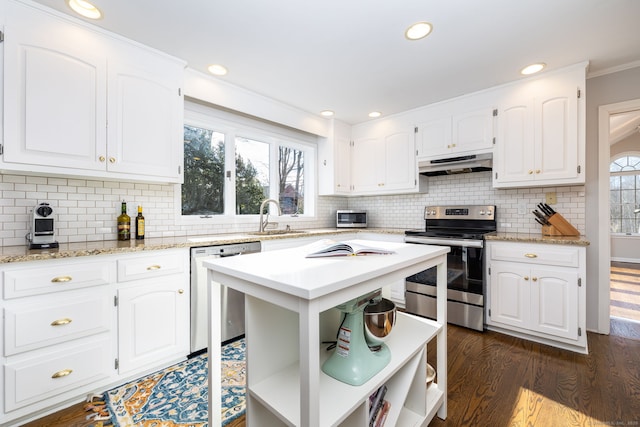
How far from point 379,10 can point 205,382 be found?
2.61 metres

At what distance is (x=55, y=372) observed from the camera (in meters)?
1.53

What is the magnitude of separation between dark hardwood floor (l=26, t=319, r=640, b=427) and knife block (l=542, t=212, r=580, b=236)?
943 millimetres

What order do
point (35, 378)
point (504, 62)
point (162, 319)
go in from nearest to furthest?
point (35, 378) < point (162, 319) < point (504, 62)

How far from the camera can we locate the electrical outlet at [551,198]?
2.73 metres

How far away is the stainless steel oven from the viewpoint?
2596 millimetres

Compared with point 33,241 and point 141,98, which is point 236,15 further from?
point 33,241

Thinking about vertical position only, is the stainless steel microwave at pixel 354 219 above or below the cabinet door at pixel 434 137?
below

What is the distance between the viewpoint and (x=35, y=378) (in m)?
1.48

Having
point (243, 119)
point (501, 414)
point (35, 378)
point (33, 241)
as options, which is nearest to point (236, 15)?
point (243, 119)

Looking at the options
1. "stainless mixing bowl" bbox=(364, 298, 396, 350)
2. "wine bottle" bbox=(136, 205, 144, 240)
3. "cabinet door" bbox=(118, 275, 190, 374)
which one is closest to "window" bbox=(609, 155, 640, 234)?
"stainless mixing bowl" bbox=(364, 298, 396, 350)

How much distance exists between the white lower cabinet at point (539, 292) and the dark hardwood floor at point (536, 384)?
140 millimetres

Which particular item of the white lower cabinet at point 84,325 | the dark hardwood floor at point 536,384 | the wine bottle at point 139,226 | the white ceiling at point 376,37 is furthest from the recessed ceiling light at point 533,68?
the wine bottle at point 139,226

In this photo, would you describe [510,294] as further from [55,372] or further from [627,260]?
[627,260]

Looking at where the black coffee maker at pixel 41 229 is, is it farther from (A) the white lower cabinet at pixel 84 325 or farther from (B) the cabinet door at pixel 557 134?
(B) the cabinet door at pixel 557 134
